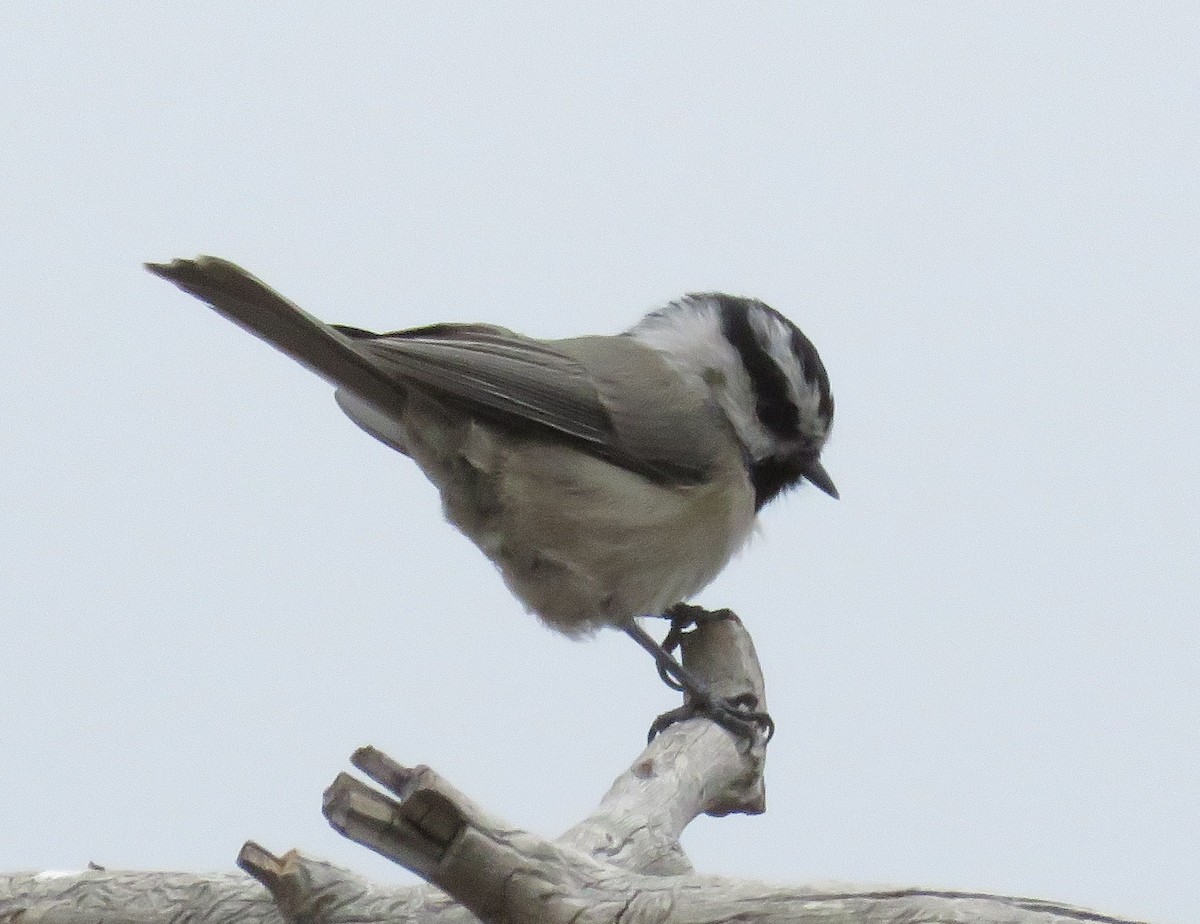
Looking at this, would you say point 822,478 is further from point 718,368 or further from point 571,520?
point 571,520

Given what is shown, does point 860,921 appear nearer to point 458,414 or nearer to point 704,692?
point 704,692

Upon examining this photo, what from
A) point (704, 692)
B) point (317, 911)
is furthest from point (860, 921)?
point (704, 692)

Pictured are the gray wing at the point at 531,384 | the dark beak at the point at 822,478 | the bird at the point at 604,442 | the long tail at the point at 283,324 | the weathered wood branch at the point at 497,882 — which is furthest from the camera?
the dark beak at the point at 822,478

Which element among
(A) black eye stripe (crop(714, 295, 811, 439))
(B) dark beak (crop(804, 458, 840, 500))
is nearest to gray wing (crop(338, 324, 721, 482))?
(A) black eye stripe (crop(714, 295, 811, 439))

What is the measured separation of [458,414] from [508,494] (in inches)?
8.5

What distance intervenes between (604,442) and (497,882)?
5.11ft

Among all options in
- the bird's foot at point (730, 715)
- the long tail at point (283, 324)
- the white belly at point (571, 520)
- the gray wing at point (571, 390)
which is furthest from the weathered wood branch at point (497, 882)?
the long tail at point (283, 324)

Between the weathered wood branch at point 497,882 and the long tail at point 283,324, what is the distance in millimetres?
1015

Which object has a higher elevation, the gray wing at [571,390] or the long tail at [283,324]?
the gray wing at [571,390]

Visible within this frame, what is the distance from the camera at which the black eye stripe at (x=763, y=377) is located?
11.1 feet

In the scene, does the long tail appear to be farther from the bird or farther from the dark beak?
the dark beak

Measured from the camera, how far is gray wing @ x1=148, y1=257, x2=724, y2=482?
3.02m

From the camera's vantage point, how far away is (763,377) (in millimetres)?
3389

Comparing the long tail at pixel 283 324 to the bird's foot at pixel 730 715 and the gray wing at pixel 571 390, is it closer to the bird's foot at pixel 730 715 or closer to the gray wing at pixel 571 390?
the gray wing at pixel 571 390
